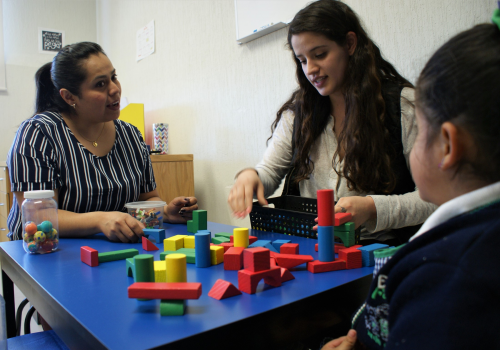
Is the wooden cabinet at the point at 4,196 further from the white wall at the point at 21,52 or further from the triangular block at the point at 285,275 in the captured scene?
the triangular block at the point at 285,275

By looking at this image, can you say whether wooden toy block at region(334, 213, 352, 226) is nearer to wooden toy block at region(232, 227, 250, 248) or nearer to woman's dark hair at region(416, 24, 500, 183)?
wooden toy block at region(232, 227, 250, 248)

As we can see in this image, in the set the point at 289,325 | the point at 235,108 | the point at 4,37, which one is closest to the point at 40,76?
the point at 235,108

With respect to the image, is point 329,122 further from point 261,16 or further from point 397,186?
point 261,16

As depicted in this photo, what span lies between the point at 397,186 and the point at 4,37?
152 inches

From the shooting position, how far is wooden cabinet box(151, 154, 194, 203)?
2.38 meters

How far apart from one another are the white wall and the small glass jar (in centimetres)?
301

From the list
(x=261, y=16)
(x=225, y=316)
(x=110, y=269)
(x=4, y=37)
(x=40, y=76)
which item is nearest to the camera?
(x=225, y=316)

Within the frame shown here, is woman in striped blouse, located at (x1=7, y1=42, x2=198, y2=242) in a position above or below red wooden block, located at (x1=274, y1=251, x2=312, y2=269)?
above

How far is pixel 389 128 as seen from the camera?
3.86ft

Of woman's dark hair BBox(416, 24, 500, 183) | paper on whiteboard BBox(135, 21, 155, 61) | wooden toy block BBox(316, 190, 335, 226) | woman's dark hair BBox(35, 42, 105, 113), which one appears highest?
paper on whiteboard BBox(135, 21, 155, 61)

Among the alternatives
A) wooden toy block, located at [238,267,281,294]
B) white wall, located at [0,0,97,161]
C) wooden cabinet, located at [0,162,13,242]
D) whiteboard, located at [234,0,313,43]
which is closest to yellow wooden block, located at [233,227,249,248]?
wooden toy block, located at [238,267,281,294]

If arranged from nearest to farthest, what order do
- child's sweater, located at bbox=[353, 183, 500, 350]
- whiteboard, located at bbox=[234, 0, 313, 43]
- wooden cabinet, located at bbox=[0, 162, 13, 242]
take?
child's sweater, located at bbox=[353, 183, 500, 350], whiteboard, located at bbox=[234, 0, 313, 43], wooden cabinet, located at bbox=[0, 162, 13, 242]

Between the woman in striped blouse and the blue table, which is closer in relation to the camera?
the blue table

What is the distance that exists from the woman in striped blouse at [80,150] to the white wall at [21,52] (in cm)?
244
